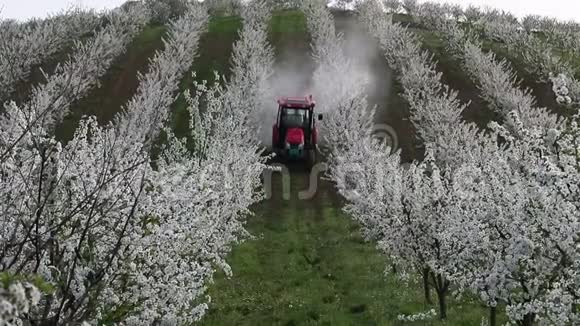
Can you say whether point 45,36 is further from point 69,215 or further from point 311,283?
point 69,215

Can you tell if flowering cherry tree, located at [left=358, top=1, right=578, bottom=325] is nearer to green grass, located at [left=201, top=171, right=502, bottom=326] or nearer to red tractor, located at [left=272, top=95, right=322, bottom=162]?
green grass, located at [left=201, top=171, right=502, bottom=326]

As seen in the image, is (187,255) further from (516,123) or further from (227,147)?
(227,147)

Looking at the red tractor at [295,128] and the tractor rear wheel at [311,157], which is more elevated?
the red tractor at [295,128]

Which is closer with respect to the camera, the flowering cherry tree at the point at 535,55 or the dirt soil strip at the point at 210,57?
the flowering cherry tree at the point at 535,55

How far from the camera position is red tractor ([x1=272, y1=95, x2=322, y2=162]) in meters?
46.7

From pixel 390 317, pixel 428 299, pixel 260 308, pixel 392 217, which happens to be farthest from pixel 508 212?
pixel 260 308

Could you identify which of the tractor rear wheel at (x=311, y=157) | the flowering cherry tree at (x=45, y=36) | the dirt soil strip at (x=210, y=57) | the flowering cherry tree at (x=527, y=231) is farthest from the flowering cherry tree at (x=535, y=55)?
the flowering cherry tree at (x=45, y=36)

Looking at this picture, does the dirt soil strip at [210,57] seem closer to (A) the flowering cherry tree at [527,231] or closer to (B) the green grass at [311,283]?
(B) the green grass at [311,283]

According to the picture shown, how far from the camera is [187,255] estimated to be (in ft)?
54.1

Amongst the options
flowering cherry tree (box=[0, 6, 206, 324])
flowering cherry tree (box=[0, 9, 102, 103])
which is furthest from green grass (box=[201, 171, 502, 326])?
flowering cherry tree (box=[0, 9, 102, 103])

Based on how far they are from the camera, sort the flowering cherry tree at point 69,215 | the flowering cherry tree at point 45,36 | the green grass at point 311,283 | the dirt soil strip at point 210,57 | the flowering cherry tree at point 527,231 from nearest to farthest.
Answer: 1. the flowering cherry tree at point 69,215
2. the flowering cherry tree at point 527,231
3. the green grass at point 311,283
4. the dirt soil strip at point 210,57
5. the flowering cherry tree at point 45,36

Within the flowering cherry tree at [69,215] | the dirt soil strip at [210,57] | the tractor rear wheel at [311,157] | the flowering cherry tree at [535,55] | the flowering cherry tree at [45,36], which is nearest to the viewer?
the flowering cherry tree at [69,215]

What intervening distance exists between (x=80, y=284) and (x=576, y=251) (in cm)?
771

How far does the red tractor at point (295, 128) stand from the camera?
46697 millimetres
